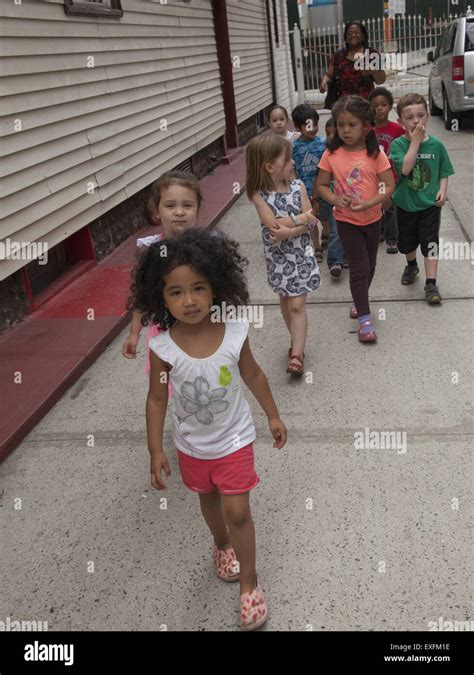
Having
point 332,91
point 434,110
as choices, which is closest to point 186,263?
point 332,91

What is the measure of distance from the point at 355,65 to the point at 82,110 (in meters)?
3.09

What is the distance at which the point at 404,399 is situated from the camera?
3703 mm

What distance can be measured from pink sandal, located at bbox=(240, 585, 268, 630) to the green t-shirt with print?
11.0 feet

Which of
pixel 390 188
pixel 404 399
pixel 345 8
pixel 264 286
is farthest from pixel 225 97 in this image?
pixel 345 8

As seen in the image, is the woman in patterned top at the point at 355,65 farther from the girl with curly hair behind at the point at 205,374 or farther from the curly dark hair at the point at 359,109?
the girl with curly hair behind at the point at 205,374

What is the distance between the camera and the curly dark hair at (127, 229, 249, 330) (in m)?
2.14

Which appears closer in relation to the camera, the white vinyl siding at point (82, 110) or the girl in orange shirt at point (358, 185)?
the girl in orange shirt at point (358, 185)

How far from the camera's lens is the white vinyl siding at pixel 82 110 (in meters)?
4.70

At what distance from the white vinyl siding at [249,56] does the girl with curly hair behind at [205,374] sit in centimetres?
1057

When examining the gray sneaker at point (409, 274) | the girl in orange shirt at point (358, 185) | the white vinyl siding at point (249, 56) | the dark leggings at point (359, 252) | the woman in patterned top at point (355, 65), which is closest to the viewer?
the girl in orange shirt at point (358, 185)

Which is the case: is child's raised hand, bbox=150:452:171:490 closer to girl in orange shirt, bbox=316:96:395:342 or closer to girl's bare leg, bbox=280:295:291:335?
girl's bare leg, bbox=280:295:291:335

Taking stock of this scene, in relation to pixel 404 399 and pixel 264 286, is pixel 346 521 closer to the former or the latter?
pixel 404 399

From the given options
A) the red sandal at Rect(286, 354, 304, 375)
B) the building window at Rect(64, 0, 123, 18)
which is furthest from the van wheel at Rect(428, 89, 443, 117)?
the red sandal at Rect(286, 354, 304, 375)

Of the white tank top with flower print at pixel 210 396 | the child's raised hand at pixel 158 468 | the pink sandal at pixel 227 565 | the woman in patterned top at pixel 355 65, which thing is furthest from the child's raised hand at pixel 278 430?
the woman in patterned top at pixel 355 65
